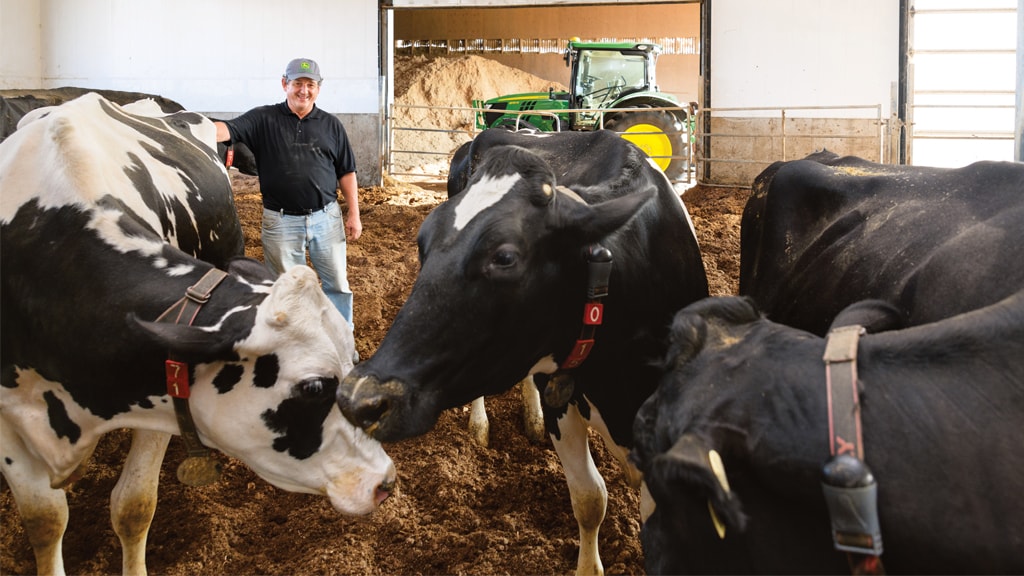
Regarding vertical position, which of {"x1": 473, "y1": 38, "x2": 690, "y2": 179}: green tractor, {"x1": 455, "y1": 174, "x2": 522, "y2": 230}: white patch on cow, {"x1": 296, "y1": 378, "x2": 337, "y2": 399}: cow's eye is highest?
{"x1": 473, "y1": 38, "x2": 690, "y2": 179}: green tractor

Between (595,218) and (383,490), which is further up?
(595,218)

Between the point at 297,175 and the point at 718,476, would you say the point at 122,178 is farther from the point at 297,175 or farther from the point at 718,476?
the point at 718,476

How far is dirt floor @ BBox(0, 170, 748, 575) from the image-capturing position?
3809 millimetres

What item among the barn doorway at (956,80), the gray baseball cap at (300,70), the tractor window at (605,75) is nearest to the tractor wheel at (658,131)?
the tractor window at (605,75)

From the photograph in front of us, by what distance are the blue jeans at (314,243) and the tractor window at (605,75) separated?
1120 centimetres

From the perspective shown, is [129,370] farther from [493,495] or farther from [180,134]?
[180,134]

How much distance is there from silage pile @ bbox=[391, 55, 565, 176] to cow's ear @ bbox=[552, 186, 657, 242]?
18280 mm

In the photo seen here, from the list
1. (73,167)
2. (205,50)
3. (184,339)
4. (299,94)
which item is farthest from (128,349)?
(205,50)

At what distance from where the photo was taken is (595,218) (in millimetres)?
2725

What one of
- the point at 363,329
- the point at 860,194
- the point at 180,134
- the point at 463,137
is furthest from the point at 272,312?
the point at 463,137

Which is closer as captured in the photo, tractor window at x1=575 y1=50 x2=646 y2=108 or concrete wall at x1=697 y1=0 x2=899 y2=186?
concrete wall at x1=697 y1=0 x2=899 y2=186

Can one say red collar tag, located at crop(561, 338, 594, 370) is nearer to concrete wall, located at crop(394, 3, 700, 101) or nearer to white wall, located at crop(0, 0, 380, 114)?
white wall, located at crop(0, 0, 380, 114)

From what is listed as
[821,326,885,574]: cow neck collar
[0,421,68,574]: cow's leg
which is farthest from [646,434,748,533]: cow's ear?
[0,421,68,574]: cow's leg

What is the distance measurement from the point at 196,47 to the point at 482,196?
14.4m
